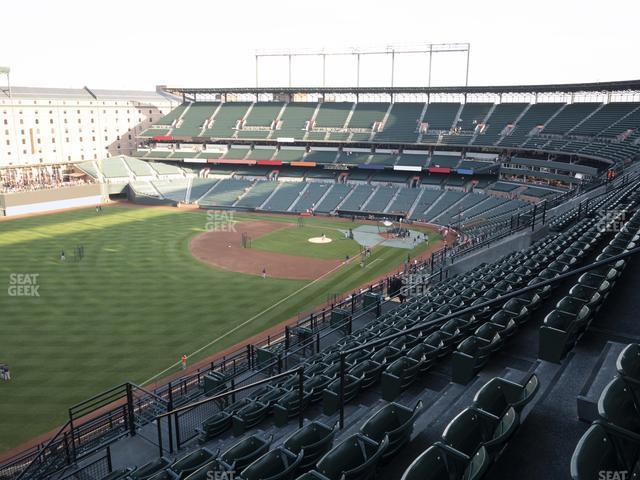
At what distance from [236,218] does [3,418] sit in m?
48.4

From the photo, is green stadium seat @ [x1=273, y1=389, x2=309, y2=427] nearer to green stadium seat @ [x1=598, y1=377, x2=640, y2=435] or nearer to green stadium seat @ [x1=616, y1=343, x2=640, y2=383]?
green stadium seat @ [x1=616, y1=343, x2=640, y2=383]

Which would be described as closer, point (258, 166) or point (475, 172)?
point (475, 172)

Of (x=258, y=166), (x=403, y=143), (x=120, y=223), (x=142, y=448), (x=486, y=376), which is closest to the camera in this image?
(x=486, y=376)

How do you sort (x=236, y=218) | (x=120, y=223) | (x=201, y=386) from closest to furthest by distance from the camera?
(x=201, y=386) → (x=120, y=223) → (x=236, y=218)

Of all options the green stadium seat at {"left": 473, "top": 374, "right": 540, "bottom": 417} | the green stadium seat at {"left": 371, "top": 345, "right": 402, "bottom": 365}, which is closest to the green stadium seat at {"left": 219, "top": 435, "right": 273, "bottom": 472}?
the green stadium seat at {"left": 473, "top": 374, "right": 540, "bottom": 417}

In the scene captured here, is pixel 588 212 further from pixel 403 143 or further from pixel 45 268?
pixel 403 143

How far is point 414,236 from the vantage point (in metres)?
55.3

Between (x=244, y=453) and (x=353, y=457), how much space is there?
9.16 feet

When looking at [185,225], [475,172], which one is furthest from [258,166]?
[475,172]

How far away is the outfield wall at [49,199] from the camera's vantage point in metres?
65.8

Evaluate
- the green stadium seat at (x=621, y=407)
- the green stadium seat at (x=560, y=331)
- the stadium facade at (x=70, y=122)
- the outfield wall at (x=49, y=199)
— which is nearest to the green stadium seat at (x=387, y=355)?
the green stadium seat at (x=560, y=331)

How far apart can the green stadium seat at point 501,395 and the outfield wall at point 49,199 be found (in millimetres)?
73986

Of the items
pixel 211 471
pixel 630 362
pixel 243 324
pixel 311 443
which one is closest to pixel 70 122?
pixel 243 324

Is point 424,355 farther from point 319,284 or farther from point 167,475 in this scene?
point 319,284
